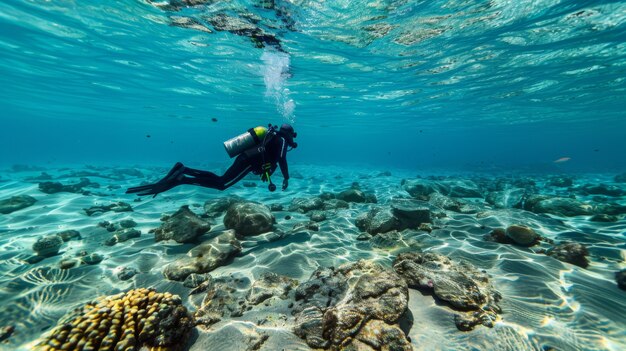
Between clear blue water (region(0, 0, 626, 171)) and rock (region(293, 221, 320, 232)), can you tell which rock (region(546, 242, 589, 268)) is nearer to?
rock (region(293, 221, 320, 232))

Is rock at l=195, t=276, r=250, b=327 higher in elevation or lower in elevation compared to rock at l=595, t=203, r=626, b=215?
higher

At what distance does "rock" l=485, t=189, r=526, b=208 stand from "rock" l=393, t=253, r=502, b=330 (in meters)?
8.08

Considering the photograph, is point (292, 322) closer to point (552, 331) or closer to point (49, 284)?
point (552, 331)

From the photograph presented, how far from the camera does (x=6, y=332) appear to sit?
3680 mm

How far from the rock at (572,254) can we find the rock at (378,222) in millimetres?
3198

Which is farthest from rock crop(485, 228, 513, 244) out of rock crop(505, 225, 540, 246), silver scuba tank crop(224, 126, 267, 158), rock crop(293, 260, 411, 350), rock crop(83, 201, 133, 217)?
rock crop(83, 201, 133, 217)

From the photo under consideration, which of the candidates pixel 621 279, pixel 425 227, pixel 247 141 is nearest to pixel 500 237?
pixel 425 227

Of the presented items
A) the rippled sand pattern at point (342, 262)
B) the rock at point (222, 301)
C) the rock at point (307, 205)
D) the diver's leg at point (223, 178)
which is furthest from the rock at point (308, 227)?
the rock at point (222, 301)

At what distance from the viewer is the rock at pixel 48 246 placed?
6099 mm

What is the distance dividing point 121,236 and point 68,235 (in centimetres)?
142

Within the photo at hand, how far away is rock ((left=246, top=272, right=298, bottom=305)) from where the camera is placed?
4.02 m

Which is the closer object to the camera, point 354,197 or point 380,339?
point 380,339

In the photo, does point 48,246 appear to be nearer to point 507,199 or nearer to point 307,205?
point 307,205

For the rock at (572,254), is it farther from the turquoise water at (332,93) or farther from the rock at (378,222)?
the rock at (378,222)
